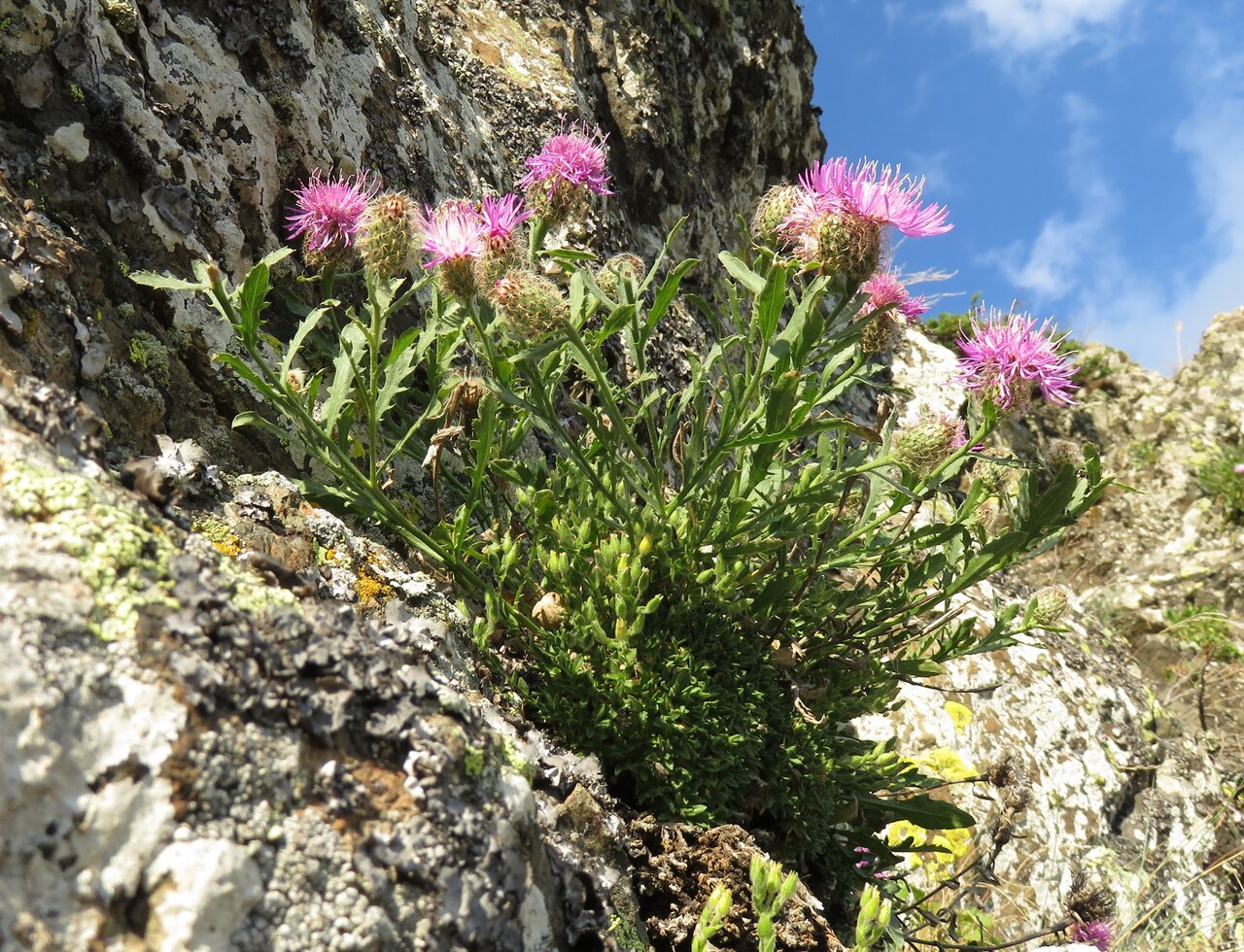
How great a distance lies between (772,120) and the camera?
7027mm

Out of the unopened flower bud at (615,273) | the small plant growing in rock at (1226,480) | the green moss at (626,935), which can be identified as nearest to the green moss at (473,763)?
the green moss at (626,935)

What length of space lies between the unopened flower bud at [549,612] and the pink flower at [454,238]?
101 cm

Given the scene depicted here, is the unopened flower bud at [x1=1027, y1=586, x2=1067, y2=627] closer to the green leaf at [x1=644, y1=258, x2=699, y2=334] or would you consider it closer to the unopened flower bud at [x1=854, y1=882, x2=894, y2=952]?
the unopened flower bud at [x1=854, y1=882, x2=894, y2=952]

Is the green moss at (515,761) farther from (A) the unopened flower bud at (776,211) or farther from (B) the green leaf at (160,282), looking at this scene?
(A) the unopened flower bud at (776,211)

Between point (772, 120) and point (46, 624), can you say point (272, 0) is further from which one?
point (772, 120)

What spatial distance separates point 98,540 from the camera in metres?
1.66

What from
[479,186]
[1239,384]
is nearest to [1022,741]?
[479,186]

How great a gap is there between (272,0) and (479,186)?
1182 mm

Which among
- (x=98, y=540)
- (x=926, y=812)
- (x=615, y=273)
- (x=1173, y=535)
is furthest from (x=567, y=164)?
(x=1173, y=535)

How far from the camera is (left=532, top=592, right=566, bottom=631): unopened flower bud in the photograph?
281cm

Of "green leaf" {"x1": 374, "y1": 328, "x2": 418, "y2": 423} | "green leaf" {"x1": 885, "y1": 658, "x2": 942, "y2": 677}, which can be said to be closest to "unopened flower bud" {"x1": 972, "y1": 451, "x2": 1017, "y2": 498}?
"green leaf" {"x1": 885, "y1": 658, "x2": 942, "y2": 677}

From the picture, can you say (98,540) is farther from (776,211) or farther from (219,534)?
(776,211)

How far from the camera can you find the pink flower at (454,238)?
8.90 ft

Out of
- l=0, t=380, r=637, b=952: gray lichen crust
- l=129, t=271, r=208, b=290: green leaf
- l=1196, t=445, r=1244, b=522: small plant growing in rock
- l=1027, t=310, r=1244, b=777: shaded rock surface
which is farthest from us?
l=1196, t=445, r=1244, b=522: small plant growing in rock
